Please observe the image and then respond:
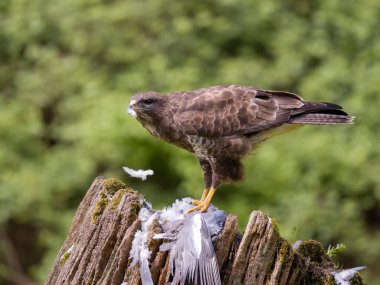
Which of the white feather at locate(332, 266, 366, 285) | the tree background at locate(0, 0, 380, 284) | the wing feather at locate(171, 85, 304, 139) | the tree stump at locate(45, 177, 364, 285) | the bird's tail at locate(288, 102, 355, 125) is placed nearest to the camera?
the tree stump at locate(45, 177, 364, 285)

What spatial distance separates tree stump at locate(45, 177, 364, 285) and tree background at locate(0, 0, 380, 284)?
12.4ft

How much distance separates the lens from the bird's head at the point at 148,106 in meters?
5.25

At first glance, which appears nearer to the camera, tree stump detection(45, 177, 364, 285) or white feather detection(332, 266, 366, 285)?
tree stump detection(45, 177, 364, 285)

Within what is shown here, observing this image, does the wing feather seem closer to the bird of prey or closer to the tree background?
the bird of prey

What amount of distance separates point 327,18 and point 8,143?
3865 mm

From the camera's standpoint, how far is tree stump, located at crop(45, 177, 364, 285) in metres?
3.37

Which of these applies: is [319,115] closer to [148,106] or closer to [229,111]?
[229,111]

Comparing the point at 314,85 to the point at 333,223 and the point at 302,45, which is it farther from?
→ the point at 333,223

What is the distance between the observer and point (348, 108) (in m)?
8.50

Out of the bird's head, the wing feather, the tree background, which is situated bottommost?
the bird's head

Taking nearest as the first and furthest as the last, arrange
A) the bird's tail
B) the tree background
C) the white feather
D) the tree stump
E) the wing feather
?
the tree stump, the white feather, the wing feather, the bird's tail, the tree background

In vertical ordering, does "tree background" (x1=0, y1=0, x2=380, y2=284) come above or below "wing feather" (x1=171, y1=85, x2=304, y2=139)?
above

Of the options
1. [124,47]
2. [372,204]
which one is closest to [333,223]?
[372,204]

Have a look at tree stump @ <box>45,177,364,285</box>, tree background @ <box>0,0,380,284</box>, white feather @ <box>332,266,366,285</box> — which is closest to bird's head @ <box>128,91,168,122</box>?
tree stump @ <box>45,177,364,285</box>
